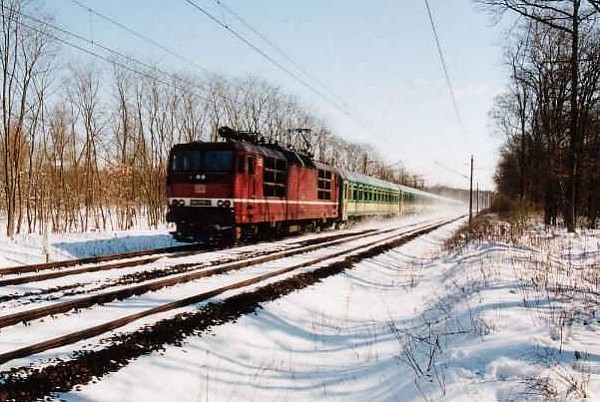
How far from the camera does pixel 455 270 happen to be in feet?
35.7

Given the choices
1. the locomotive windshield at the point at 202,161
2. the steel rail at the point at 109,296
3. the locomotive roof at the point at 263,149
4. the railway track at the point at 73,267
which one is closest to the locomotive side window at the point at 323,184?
the locomotive roof at the point at 263,149

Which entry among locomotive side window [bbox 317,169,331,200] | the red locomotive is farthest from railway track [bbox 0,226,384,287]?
locomotive side window [bbox 317,169,331,200]

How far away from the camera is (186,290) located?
780 centimetres

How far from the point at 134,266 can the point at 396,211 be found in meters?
33.6

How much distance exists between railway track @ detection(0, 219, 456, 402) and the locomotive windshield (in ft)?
11.0

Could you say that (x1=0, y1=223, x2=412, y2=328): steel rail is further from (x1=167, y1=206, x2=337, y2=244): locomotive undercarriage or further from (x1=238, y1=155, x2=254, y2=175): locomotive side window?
(x1=238, y1=155, x2=254, y2=175): locomotive side window

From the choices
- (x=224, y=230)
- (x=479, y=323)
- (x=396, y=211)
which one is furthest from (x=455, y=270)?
(x=396, y=211)

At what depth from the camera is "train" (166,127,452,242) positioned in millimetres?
13875

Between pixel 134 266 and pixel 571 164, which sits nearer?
pixel 134 266

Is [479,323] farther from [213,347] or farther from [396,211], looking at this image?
[396,211]

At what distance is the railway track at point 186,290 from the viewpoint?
16.4ft

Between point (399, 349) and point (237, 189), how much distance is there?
9159 millimetres

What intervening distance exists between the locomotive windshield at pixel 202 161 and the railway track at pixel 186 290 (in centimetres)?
334

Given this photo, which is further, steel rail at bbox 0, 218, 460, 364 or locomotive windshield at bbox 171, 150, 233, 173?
locomotive windshield at bbox 171, 150, 233, 173
